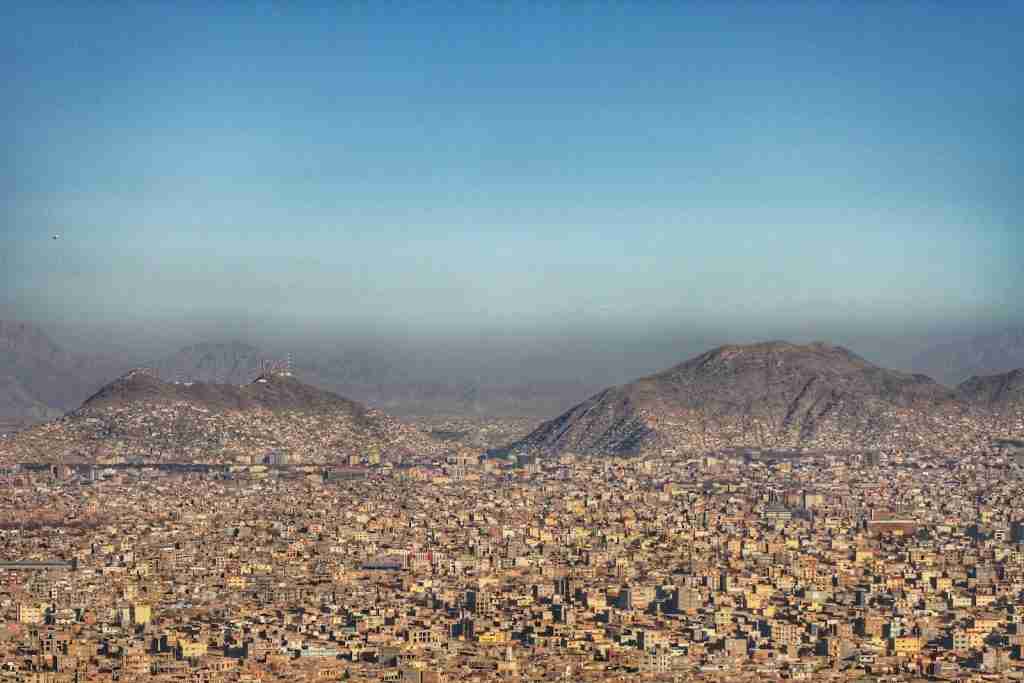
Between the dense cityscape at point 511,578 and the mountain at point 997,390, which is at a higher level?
the mountain at point 997,390

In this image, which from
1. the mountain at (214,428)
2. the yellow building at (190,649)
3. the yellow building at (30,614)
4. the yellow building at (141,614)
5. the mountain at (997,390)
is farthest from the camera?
the mountain at (997,390)

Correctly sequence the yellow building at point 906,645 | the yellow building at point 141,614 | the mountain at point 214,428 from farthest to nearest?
the mountain at point 214,428, the yellow building at point 141,614, the yellow building at point 906,645

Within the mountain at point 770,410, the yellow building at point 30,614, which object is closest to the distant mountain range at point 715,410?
the mountain at point 770,410

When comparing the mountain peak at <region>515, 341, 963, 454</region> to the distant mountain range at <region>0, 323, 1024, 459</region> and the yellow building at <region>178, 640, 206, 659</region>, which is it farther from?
the yellow building at <region>178, 640, 206, 659</region>

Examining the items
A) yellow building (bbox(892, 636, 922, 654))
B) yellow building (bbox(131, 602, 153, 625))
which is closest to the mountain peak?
yellow building (bbox(131, 602, 153, 625))

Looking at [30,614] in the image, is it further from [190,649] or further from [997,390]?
[997,390]

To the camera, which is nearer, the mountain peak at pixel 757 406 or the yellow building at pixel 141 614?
the yellow building at pixel 141 614

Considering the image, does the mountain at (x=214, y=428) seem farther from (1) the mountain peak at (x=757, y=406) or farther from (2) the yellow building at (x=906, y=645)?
(2) the yellow building at (x=906, y=645)
